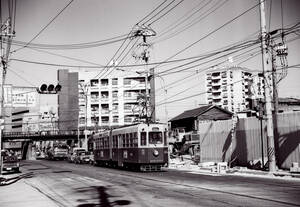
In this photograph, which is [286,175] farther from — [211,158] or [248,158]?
[211,158]

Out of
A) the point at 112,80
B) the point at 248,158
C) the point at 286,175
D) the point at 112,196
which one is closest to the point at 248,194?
the point at 112,196

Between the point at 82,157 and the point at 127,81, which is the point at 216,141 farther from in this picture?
the point at 127,81

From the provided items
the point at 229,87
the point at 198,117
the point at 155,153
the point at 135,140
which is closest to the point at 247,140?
the point at 155,153

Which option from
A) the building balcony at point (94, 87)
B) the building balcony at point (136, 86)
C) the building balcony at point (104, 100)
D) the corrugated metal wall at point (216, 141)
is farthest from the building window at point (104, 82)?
the corrugated metal wall at point (216, 141)

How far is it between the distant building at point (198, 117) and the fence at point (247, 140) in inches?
1109

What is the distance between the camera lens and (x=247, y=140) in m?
26.9

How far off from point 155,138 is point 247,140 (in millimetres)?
6793

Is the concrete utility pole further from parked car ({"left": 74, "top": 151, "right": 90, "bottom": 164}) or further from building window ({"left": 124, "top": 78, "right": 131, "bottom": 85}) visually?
building window ({"left": 124, "top": 78, "right": 131, "bottom": 85})

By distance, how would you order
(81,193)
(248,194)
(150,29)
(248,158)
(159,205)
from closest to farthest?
(159,205), (248,194), (81,193), (248,158), (150,29)

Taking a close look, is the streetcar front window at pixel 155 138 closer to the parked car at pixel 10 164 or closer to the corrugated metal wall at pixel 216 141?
the corrugated metal wall at pixel 216 141

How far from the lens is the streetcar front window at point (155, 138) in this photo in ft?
86.1

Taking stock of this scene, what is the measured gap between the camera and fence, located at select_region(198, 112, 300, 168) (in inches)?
908

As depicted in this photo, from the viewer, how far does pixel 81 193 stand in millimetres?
15023

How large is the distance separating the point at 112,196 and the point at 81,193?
2.10 metres
